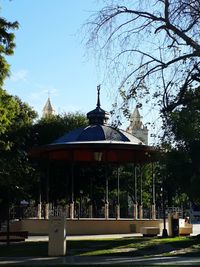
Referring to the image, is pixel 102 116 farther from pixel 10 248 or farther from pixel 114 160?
pixel 10 248

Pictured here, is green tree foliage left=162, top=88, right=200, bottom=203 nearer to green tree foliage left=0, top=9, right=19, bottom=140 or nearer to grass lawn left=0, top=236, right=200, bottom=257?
grass lawn left=0, top=236, right=200, bottom=257

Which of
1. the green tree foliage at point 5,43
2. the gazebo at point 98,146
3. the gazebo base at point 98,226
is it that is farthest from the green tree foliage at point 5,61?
the gazebo base at point 98,226

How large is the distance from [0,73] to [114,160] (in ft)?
65.8

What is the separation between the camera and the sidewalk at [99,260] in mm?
16922

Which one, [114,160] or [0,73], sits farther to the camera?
[114,160]

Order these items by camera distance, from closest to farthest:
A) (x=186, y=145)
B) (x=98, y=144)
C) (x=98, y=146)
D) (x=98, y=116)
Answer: (x=186, y=145) → (x=98, y=144) → (x=98, y=146) → (x=98, y=116)

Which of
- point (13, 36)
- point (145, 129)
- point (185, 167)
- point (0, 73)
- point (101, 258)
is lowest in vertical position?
point (101, 258)

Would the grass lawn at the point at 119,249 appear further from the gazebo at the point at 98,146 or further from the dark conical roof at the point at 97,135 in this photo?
the dark conical roof at the point at 97,135

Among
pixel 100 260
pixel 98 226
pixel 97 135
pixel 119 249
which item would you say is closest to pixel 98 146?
pixel 97 135

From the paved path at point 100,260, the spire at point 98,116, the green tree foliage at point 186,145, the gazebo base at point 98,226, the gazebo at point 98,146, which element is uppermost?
the spire at point 98,116

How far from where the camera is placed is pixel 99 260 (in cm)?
1786

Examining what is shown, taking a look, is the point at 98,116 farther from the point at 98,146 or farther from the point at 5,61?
the point at 5,61

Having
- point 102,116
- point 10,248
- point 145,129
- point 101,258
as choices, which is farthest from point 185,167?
point 102,116

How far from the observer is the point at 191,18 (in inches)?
720
